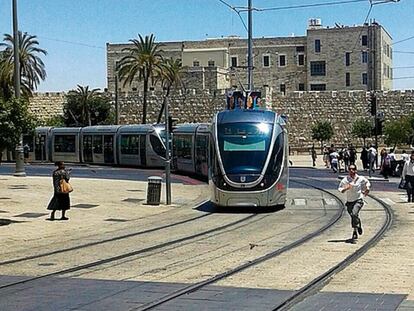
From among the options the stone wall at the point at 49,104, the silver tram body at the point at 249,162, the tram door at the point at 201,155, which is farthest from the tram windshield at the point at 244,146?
the stone wall at the point at 49,104

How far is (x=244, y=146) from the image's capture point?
84.7 feet

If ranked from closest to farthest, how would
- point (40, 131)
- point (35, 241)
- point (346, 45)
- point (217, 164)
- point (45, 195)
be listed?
point (35, 241)
point (217, 164)
point (45, 195)
point (40, 131)
point (346, 45)

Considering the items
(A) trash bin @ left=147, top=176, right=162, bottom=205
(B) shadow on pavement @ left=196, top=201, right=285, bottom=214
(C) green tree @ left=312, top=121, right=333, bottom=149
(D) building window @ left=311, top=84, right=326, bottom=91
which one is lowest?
(B) shadow on pavement @ left=196, top=201, right=285, bottom=214

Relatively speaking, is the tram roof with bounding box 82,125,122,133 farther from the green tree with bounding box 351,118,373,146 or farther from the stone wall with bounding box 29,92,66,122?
the stone wall with bounding box 29,92,66,122

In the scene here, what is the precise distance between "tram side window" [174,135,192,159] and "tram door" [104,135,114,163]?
845 centimetres

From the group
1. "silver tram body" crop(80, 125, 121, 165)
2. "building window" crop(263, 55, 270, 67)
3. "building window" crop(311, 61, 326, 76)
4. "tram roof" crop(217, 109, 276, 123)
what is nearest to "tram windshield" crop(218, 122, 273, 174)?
"tram roof" crop(217, 109, 276, 123)

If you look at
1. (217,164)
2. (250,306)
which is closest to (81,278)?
(250,306)

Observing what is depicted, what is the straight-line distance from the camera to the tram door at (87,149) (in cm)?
5700

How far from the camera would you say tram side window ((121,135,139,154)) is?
51853mm

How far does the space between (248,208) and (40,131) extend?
1420 inches

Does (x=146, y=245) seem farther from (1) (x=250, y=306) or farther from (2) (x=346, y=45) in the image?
(2) (x=346, y=45)

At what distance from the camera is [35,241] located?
19734 millimetres

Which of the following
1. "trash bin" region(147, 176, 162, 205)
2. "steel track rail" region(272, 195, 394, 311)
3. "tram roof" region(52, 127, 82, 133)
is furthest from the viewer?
"tram roof" region(52, 127, 82, 133)

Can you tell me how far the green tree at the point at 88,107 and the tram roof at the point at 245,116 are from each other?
59445mm
